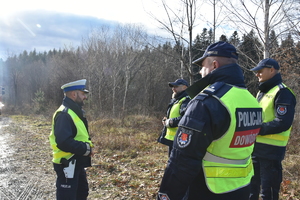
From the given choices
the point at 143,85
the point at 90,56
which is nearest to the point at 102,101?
the point at 90,56

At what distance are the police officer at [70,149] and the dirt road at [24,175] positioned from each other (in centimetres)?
214

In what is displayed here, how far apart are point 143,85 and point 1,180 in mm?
25446

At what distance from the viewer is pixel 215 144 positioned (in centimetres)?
173

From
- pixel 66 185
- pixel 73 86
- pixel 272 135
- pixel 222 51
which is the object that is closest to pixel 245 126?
pixel 222 51

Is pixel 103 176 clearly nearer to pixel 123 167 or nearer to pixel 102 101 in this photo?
pixel 123 167

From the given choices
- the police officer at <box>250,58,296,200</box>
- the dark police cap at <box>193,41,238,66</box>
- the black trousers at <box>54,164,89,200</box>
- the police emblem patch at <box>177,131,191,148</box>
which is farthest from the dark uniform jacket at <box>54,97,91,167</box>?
the police officer at <box>250,58,296,200</box>

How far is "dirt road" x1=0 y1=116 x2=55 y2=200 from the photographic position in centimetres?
504

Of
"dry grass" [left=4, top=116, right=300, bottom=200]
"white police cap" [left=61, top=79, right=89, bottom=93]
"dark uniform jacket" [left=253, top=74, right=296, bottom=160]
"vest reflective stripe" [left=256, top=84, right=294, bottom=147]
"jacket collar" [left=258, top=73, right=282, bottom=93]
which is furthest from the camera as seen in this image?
"dry grass" [left=4, top=116, right=300, bottom=200]

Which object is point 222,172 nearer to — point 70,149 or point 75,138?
point 70,149

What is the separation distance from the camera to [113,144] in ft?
30.2

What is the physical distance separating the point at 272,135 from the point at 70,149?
111 inches

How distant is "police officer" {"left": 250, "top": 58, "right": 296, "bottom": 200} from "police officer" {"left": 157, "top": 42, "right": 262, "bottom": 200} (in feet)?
4.77

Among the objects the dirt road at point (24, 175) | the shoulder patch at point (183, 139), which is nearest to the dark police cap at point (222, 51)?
the shoulder patch at point (183, 139)

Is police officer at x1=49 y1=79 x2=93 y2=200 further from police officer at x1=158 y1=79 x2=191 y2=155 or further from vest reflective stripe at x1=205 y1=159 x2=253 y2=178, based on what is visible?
vest reflective stripe at x1=205 y1=159 x2=253 y2=178
